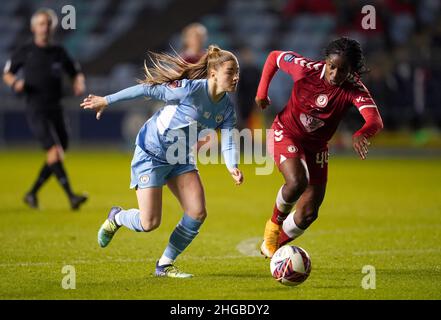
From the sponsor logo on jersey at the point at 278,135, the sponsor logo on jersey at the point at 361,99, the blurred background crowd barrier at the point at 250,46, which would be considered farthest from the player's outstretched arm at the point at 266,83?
the blurred background crowd barrier at the point at 250,46

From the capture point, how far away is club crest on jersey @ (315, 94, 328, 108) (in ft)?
25.9

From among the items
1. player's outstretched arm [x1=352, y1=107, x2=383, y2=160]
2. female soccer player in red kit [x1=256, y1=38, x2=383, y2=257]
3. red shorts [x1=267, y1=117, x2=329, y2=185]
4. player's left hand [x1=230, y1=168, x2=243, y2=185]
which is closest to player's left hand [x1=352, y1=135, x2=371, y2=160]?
player's outstretched arm [x1=352, y1=107, x2=383, y2=160]

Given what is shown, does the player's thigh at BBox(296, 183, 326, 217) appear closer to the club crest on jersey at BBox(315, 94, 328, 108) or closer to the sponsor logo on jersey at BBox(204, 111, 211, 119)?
the club crest on jersey at BBox(315, 94, 328, 108)

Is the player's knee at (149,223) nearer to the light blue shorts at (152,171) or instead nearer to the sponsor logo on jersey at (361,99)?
the light blue shorts at (152,171)

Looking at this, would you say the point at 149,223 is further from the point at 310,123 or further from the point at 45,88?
the point at 45,88

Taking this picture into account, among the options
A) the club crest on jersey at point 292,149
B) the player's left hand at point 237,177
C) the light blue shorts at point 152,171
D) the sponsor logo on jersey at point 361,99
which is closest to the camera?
the player's left hand at point 237,177

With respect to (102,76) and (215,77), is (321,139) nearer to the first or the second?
(215,77)

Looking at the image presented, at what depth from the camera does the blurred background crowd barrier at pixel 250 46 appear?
2230cm

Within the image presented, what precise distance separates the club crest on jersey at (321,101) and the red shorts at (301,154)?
39cm

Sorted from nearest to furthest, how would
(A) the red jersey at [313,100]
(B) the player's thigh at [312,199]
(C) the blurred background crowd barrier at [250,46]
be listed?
(A) the red jersey at [313,100] < (B) the player's thigh at [312,199] < (C) the blurred background crowd barrier at [250,46]

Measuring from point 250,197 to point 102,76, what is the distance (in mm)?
13536

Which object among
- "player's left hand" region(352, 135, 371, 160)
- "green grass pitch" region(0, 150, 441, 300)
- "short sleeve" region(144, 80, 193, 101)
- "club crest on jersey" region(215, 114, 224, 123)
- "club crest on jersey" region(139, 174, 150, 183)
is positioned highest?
"short sleeve" region(144, 80, 193, 101)

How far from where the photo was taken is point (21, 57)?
1241cm

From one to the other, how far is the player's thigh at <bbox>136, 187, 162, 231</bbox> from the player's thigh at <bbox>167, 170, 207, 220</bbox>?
17 centimetres
